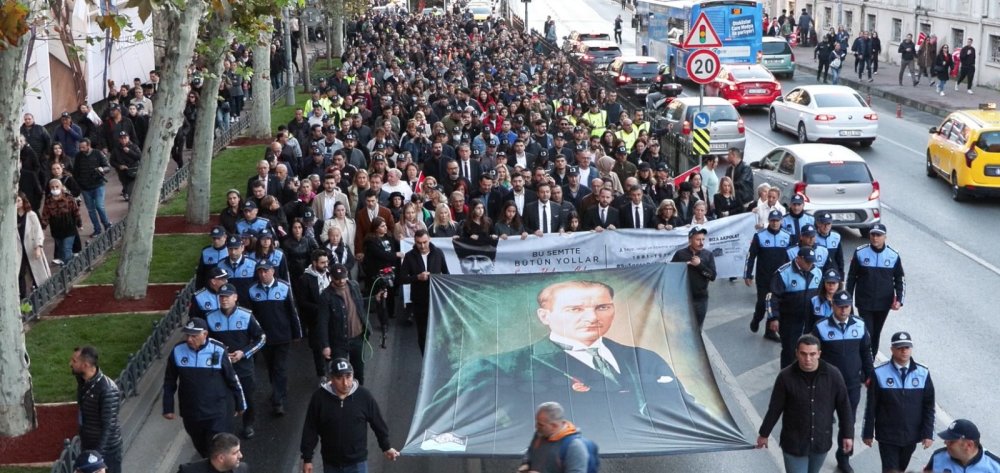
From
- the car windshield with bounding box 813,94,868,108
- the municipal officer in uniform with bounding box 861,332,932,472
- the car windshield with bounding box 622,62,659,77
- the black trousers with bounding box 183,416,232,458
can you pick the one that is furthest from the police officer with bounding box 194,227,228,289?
the car windshield with bounding box 622,62,659,77

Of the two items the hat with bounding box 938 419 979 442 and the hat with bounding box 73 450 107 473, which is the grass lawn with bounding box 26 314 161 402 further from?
the hat with bounding box 938 419 979 442

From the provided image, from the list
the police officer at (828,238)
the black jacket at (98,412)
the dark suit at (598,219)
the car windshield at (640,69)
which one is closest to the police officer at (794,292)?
the police officer at (828,238)

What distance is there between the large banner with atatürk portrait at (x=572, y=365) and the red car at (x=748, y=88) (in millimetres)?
24079

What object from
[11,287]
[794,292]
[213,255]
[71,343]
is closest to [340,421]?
[11,287]

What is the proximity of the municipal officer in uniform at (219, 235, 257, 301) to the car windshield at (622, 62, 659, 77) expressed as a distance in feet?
95.7

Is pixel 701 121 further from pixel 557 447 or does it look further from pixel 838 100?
pixel 557 447

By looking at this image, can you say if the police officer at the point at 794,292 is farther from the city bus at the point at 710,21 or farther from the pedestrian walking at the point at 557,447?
the city bus at the point at 710,21

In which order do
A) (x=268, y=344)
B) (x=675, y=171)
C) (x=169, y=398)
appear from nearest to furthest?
1. (x=169, y=398)
2. (x=268, y=344)
3. (x=675, y=171)

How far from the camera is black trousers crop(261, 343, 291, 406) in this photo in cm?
1275

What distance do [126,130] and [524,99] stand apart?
8612 mm

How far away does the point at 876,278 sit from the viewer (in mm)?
13188

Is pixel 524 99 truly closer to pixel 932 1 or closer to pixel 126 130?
pixel 126 130

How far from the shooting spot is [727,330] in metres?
15.6

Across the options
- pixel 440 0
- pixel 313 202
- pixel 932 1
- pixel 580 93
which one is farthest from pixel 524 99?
pixel 440 0
